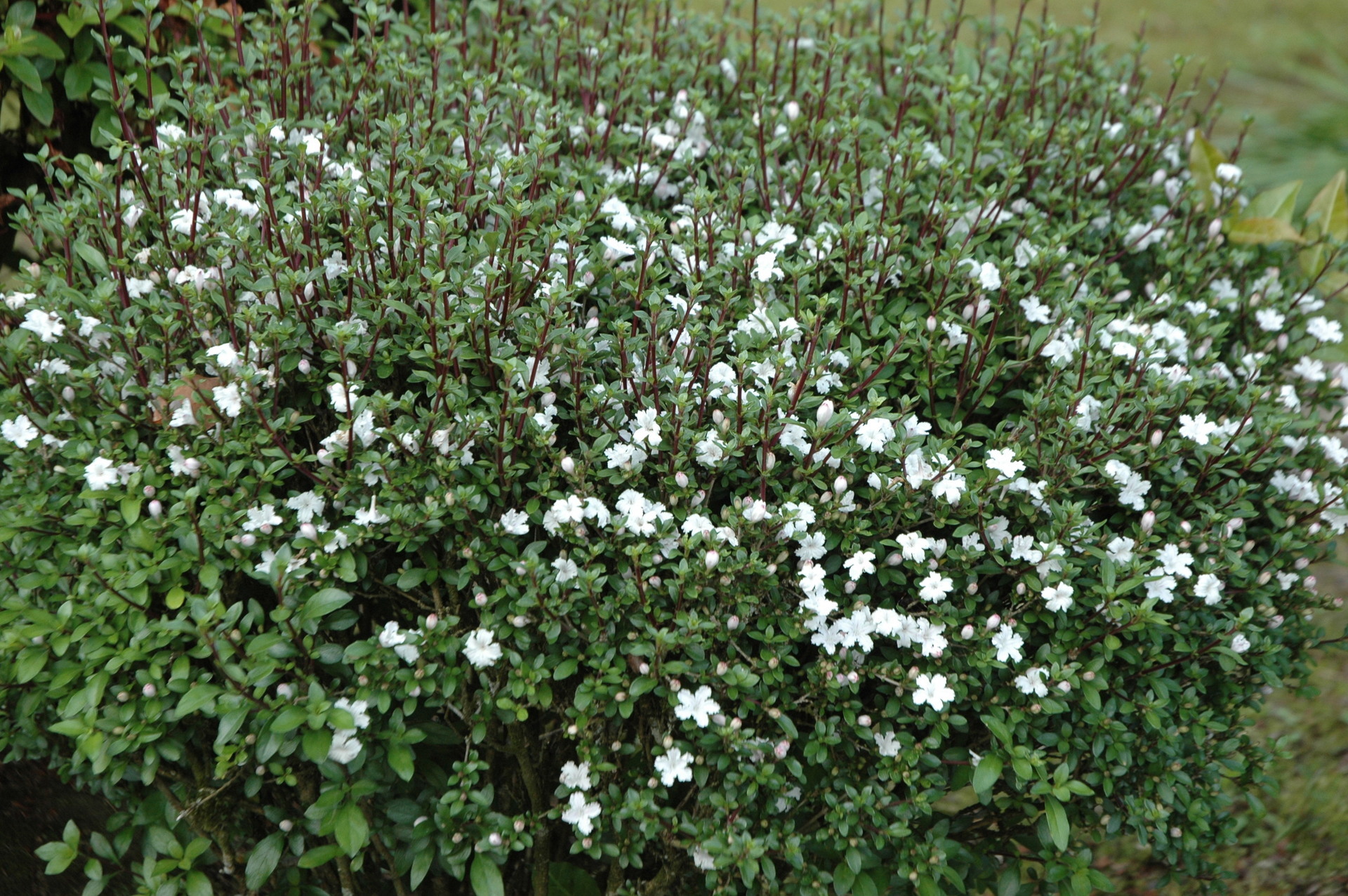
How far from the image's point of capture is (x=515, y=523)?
2105 millimetres

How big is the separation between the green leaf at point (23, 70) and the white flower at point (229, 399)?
1.21 m

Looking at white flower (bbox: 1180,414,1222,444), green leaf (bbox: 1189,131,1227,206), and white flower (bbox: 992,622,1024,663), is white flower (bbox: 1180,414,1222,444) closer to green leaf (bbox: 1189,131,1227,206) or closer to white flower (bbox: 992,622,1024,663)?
white flower (bbox: 992,622,1024,663)

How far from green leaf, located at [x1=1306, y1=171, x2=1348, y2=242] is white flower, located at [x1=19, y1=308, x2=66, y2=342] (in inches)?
126

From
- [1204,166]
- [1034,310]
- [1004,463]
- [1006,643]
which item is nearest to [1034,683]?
[1006,643]

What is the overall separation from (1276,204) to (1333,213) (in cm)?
16

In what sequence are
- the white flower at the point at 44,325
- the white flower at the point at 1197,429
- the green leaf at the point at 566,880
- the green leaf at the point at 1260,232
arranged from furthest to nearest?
the green leaf at the point at 1260,232, the green leaf at the point at 566,880, the white flower at the point at 1197,429, the white flower at the point at 44,325

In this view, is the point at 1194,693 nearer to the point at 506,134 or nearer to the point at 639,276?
the point at 639,276

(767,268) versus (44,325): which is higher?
(767,268)

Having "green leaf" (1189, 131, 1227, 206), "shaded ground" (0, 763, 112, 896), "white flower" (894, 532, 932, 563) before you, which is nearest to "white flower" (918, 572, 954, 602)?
"white flower" (894, 532, 932, 563)

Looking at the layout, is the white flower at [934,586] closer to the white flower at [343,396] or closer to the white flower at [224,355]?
the white flower at [343,396]

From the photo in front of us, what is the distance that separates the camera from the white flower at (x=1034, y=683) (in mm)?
2135

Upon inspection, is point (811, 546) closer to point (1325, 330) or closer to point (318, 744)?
point (318, 744)

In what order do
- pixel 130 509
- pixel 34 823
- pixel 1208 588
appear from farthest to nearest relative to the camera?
pixel 34 823, pixel 1208 588, pixel 130 509

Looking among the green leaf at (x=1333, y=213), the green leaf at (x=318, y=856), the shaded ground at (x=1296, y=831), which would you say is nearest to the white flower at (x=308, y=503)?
the green leaf at (x=318, y=856)
